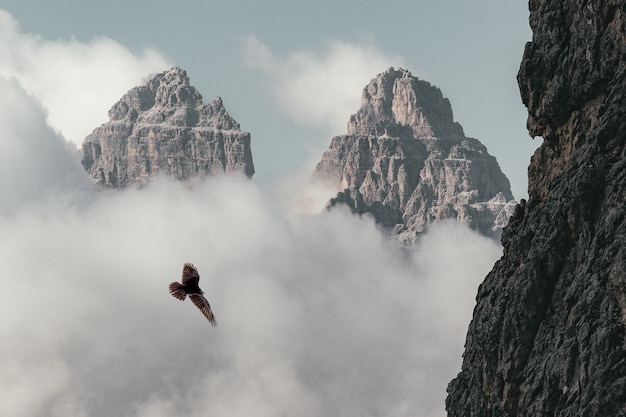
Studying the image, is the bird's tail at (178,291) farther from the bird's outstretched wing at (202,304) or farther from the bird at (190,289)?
the bird's outstretched wing at (202,304)

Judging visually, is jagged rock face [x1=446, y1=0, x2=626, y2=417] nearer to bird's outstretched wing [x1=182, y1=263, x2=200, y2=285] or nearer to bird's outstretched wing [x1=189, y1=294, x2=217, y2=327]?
bird's outstretched wing [x1=189, y1=294, x2=217, y2=327]

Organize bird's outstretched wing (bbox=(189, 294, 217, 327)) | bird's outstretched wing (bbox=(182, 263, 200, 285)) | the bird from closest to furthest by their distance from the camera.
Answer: bird's outstretched wing (bbox=(189, 294, 217, 327))
the bird
bird's outstretched wing (bbox=(182, 263, 200, 285))

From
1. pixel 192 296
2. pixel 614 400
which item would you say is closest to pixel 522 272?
pixel 614 400

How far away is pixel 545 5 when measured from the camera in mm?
71688

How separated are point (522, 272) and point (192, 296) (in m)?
36.5

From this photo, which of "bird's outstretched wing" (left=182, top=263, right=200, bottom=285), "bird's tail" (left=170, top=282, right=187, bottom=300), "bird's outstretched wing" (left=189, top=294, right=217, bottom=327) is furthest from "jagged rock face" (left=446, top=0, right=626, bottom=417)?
"bird's tail" (left=170, top=282, right=187, bottom=300)

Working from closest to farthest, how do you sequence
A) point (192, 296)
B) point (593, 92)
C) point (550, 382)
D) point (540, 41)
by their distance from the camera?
point (192, 296) → point (550, 382) → point (593, 92) → point (540, 41)

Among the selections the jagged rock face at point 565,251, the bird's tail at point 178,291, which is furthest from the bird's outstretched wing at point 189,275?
the jagged rock face at point 565,251

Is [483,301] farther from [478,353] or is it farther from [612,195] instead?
[612,195]

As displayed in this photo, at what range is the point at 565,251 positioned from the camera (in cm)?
6562

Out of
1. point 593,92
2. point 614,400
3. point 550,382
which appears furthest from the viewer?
point 593,92

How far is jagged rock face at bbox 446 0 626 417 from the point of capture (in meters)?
57.2

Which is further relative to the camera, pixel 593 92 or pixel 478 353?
pixel 478 353

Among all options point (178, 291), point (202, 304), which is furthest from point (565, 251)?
point (178, 291)
